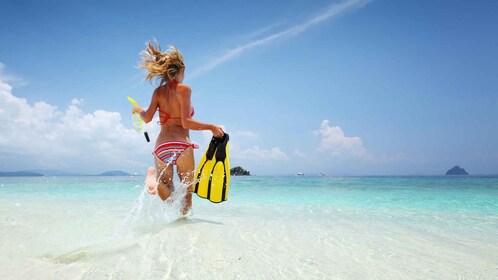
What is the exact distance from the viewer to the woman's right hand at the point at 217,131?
14.8ft

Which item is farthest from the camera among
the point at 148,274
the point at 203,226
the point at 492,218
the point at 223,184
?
the point at 492,218

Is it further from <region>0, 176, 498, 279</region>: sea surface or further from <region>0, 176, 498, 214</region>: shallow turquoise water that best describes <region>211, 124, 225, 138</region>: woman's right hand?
<region>0, 176, 498, 214</region>: shallow turquoise water

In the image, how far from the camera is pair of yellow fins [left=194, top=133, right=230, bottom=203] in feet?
15.4

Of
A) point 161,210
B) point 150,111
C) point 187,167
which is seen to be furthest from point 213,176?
point 150,111

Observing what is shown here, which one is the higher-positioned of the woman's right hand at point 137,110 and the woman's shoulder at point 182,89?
the woman's shoulder at point 182,89

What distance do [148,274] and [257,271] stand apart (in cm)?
87

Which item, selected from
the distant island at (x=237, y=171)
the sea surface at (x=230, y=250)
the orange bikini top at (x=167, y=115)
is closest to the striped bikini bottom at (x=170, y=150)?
the orange bikini top at (x=167, y=115)

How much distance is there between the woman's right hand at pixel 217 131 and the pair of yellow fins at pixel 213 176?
0.10 m

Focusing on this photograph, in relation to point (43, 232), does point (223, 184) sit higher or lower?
higher

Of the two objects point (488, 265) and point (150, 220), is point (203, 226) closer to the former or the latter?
point (150, 220)

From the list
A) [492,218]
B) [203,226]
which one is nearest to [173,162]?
[203,226]

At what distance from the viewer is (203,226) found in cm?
441

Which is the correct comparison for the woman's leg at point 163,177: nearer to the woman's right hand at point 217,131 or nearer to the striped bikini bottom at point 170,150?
the striped bikini bottom at point 170,150

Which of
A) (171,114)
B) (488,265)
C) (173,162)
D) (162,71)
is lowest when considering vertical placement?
(488,265)
